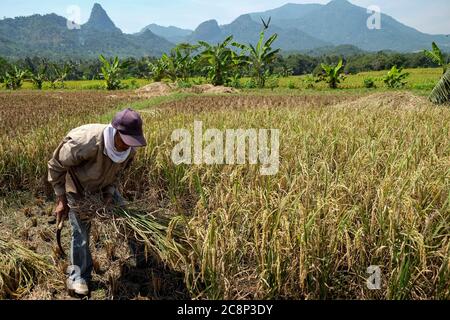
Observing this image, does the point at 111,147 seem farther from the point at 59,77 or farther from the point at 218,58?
the point at 59,77

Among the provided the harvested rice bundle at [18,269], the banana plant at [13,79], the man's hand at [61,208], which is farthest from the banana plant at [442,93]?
the banana plant at [13,79]

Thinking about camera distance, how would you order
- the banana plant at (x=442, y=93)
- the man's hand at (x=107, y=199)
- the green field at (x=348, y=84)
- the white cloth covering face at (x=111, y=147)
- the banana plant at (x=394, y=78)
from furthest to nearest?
the banana plant at (x=394, y=78) → the green field at (x=348, y=84) → the banana plant at (x=442, y=93) → the man's hand at (x=107, y=199) → the white cloth covering face at (x=111, y=147)

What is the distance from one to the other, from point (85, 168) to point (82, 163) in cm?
4

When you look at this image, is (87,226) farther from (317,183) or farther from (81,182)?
(317,183)

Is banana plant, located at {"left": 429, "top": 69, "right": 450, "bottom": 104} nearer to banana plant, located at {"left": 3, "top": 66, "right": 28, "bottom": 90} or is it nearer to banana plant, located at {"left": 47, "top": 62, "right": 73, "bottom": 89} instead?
banana plant, located at {"left": 47, "top": 62, "right": 73, "bottom": 89}

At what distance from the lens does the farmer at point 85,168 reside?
2152 mm

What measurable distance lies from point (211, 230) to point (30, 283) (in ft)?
4.12

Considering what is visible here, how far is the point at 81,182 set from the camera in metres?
2.43

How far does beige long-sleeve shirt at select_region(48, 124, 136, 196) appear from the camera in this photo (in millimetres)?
2223

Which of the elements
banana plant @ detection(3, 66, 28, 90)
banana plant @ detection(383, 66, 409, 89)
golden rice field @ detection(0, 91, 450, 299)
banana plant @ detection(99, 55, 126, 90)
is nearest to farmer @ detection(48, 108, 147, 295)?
golden rice field @ detection(0, 91, 450, 299)

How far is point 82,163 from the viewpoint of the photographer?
2.38 metres

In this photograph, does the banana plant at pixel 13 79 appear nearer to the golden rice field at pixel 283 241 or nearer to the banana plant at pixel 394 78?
the banana plant at pixel 394 78

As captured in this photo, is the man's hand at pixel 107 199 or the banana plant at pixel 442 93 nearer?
the man's hand at pixel 107 199
